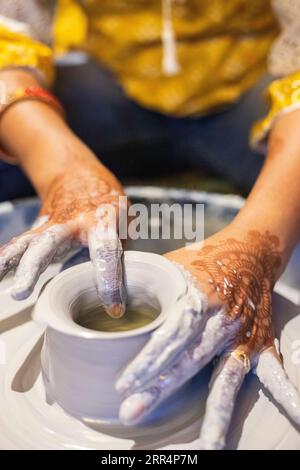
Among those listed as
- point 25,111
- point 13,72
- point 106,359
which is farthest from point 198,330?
point 13,72

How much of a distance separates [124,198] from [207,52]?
0.96 metres

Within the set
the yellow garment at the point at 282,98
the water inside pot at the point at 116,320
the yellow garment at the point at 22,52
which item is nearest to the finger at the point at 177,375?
the water inside pot at the point at 116,320

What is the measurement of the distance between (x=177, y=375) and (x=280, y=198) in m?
0.51

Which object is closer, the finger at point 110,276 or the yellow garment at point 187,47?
the finger at point 110,276

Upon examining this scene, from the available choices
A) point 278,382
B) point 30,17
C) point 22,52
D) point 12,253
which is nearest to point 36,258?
point 12,253

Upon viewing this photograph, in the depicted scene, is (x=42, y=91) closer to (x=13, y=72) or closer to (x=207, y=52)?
(x=13, y=72)

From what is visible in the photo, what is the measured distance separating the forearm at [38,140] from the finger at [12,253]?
305mm

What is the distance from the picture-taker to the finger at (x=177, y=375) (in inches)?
31.1

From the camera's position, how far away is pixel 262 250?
1074 millimetres

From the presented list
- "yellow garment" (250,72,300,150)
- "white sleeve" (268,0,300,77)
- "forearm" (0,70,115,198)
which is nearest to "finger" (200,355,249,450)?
"forearm" (0,70,115,198)

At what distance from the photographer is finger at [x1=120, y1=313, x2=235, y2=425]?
790mm

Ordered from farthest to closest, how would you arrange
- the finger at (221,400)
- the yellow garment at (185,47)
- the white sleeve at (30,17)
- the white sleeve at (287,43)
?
the yellow garment at (185,47) → the white sleeve at (30,17) → the white sleeve at (287,43) → the finger at (221,400)

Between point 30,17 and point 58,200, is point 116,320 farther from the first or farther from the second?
point 30,17

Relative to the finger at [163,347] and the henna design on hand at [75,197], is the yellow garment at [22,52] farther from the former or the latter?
the finger at [163,347]
